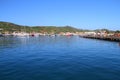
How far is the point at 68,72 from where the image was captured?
19.3 meters

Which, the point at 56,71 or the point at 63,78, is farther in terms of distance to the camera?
the point at 56,71

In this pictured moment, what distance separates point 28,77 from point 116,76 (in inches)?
351

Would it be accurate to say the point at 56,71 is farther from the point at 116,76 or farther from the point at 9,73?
the point at 116,76

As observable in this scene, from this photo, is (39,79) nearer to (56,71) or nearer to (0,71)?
(56,71)

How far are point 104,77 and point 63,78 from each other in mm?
4129

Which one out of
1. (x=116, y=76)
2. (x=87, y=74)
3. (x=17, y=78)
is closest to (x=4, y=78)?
(x=17, y=78)

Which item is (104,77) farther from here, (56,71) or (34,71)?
(34,71)

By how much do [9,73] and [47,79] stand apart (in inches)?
189

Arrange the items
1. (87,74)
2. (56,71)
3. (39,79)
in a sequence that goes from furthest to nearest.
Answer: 1. (56,71)
2. (87,74)
3. (39,79)

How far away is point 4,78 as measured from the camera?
55.8ft

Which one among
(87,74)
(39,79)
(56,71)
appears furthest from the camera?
(56,71)

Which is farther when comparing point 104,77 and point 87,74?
point 87,74

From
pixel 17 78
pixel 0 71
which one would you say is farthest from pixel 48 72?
pixel 0 71

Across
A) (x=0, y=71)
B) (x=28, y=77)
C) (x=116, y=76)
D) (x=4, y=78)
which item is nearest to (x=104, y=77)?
(x=116, y=76)
